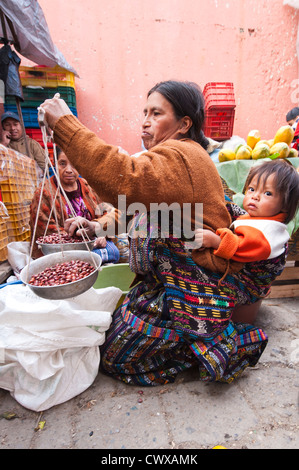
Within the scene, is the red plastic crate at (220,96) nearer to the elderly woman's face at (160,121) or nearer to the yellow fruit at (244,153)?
the yellow fruit at (244,153)

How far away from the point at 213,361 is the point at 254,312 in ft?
1.98

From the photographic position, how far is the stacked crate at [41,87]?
12.9ft

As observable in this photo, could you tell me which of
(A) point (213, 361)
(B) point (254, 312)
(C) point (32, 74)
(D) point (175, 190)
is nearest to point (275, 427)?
(A) point (213, 361)

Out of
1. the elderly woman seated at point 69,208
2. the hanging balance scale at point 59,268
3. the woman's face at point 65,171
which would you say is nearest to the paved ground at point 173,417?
the hanging balance scale at point 59,268

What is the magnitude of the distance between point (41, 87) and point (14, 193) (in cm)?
235

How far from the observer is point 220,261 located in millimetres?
1273

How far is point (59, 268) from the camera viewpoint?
4.21ft

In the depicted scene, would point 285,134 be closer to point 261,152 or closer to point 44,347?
point 261,152

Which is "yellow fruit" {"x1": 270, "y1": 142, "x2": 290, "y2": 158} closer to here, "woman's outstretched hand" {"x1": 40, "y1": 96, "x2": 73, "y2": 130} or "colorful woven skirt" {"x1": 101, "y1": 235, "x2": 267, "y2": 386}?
"colorful woven skirt" {"x1": 101, "y1": 235, "x2": 267, "y2": 386}

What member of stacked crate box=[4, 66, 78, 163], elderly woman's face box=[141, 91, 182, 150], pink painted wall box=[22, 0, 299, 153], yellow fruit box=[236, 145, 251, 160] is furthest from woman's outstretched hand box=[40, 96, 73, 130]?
pink painted wall box=[22, 0, 299, 153]

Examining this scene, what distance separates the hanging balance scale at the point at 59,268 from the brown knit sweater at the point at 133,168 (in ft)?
0.35

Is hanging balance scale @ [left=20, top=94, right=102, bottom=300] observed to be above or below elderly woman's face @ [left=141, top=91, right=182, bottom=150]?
below

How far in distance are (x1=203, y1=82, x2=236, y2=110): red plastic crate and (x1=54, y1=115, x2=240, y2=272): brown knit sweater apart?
3329 millimetres

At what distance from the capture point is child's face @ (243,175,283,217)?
4.41ft
